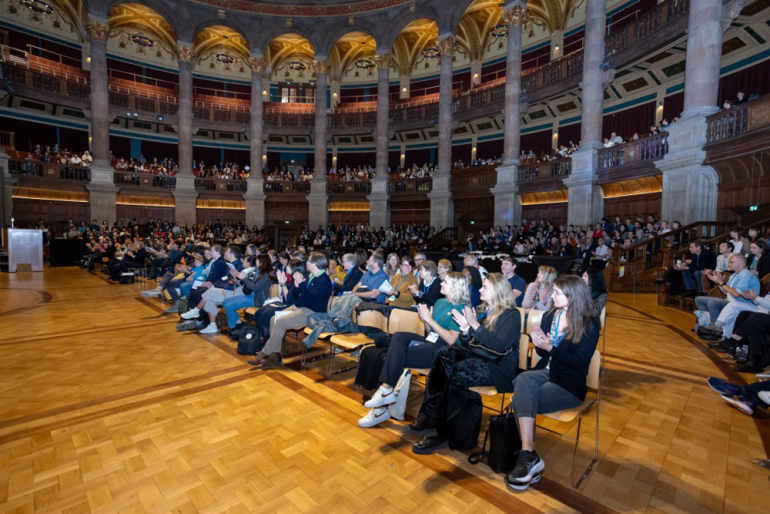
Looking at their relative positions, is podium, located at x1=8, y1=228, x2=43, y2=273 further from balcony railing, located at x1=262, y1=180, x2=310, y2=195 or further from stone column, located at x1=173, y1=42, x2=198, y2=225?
balcony railing, located at x1=262, y1=180, x2=310, y2=195

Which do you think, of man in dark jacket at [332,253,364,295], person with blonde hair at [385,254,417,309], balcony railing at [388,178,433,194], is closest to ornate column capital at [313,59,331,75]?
balcony railing at [388,178,433,194]

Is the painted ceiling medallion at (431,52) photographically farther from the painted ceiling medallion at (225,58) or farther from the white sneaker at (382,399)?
the white sneaker at (382,399)

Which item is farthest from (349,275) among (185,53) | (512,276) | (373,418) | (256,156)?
(185,53)

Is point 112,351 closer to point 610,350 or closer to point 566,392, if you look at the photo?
point 566,392

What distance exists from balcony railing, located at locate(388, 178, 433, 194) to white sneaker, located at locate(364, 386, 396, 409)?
1830 centimetres

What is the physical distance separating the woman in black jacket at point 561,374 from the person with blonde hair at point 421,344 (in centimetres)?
69

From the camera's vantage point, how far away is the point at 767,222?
8.05m

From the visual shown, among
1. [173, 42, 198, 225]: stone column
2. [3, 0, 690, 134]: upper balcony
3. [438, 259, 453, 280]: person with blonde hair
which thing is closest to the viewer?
[438, 259, 453, 280]: person with blonde hair

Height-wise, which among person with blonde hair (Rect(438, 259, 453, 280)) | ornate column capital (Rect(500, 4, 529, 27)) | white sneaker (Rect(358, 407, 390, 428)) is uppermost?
ornate column capital (Rect(500, 4, 529, 27))

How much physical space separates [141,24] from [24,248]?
18.2 metres

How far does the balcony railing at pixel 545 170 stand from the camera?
15.1 meters

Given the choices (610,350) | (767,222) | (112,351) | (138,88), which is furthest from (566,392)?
(138,88)

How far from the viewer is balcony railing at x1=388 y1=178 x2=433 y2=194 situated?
69.5ft

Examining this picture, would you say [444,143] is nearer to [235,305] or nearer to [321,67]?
[321,67]
